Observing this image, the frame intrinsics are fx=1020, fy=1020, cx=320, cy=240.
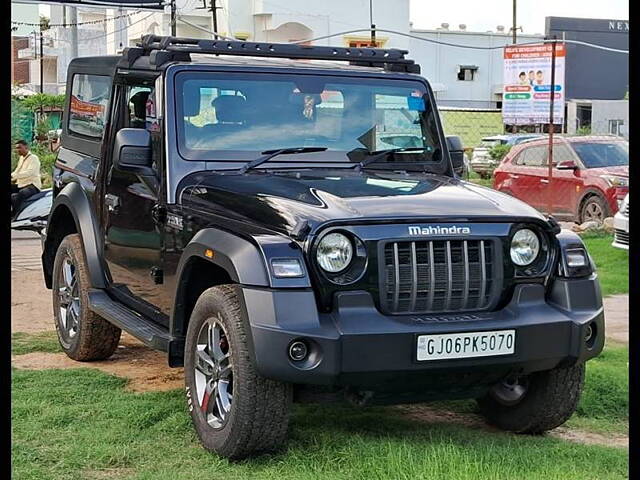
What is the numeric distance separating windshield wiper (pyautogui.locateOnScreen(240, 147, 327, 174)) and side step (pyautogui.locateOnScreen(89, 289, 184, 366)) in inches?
38.3

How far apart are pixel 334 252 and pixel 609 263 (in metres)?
7.97

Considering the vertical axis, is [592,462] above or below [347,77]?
below

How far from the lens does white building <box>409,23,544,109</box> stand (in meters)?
47.0

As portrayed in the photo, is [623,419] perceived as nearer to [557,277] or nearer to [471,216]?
[557,277]

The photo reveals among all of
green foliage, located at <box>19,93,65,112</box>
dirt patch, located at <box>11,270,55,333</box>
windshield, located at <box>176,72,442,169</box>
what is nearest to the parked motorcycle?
dirt patch, located at <box>11,270,55,333</box>

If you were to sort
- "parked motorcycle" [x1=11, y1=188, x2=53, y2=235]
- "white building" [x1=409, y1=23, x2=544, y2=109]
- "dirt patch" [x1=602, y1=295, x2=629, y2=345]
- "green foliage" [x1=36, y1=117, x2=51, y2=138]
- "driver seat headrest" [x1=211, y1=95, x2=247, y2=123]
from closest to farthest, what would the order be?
1. "driver seat headrest" [x1=211, y1=95, x2=247, y2=123]
2. "dirt patch" [x1=602, y1=295, x2=629, y2=345]
3. "parked motorcycle" [x1=11, y1=188, x2=53, y2=235]
4. "green foliage" [x1=36, y1=117, x2=51, y2=138]
5. "white building" [x1=409, y1=23, x2=544, y2=109]

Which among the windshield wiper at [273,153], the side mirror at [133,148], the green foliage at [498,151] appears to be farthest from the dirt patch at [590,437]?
the green foliage at [498,151]

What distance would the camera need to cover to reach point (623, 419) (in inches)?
221

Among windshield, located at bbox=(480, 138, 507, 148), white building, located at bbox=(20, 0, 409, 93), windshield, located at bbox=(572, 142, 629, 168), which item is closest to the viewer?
windshield, located at bbox=(572, 142, 629, 168)

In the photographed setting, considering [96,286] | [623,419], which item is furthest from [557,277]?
[96,286]

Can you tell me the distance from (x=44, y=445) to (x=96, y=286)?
1.70 metres

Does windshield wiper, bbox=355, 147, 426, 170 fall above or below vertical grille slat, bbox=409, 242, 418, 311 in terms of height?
above

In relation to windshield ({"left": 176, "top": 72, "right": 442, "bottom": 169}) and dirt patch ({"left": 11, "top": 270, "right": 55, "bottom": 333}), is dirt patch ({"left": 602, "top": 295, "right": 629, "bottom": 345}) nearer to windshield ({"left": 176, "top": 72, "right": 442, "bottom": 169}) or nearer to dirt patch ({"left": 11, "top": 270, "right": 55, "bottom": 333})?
windshield ({"left": 176, "top": 72, "right": 442, "bottom": 169})

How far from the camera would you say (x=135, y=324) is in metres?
5.75
